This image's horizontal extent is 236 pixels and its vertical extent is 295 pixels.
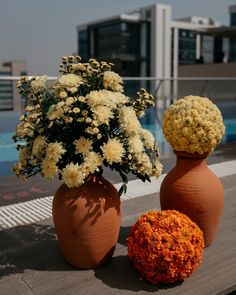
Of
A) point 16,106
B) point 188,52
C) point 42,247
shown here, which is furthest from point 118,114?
point 188,52

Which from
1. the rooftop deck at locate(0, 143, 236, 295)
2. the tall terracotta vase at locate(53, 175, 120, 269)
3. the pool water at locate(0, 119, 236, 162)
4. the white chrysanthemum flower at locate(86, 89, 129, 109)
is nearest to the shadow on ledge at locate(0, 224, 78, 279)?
the rooftop deck at locate(0, 143, 236, 295)

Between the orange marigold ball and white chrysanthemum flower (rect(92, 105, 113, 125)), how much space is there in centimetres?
71

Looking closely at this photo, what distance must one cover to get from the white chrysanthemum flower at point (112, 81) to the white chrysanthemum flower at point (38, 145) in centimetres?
50

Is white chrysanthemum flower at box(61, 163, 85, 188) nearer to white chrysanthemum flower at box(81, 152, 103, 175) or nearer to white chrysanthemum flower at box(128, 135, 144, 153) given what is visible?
white chrysanthemum flower at box(81, 152, 103, 175)

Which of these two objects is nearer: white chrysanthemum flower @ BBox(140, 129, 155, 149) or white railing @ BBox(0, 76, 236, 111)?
white chrysanthemum flower @ BBox(140, 129, 155, 149)

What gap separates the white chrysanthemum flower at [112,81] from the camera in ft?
7.36

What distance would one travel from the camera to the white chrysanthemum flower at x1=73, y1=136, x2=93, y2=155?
2117 millimetres

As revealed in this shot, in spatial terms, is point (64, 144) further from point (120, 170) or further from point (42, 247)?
point (42, 247)

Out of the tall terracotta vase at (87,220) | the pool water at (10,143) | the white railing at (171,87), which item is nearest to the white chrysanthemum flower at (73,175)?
the tall terracotta vase at (87,220)

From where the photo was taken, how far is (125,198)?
13.2 feet

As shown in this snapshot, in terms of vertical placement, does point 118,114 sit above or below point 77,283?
above

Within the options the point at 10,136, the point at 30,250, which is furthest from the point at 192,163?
the point at 10,136

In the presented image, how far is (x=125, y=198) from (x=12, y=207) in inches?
46.7

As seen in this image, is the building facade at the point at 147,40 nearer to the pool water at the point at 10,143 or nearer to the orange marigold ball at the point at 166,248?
the pool water at the point at 10,143
